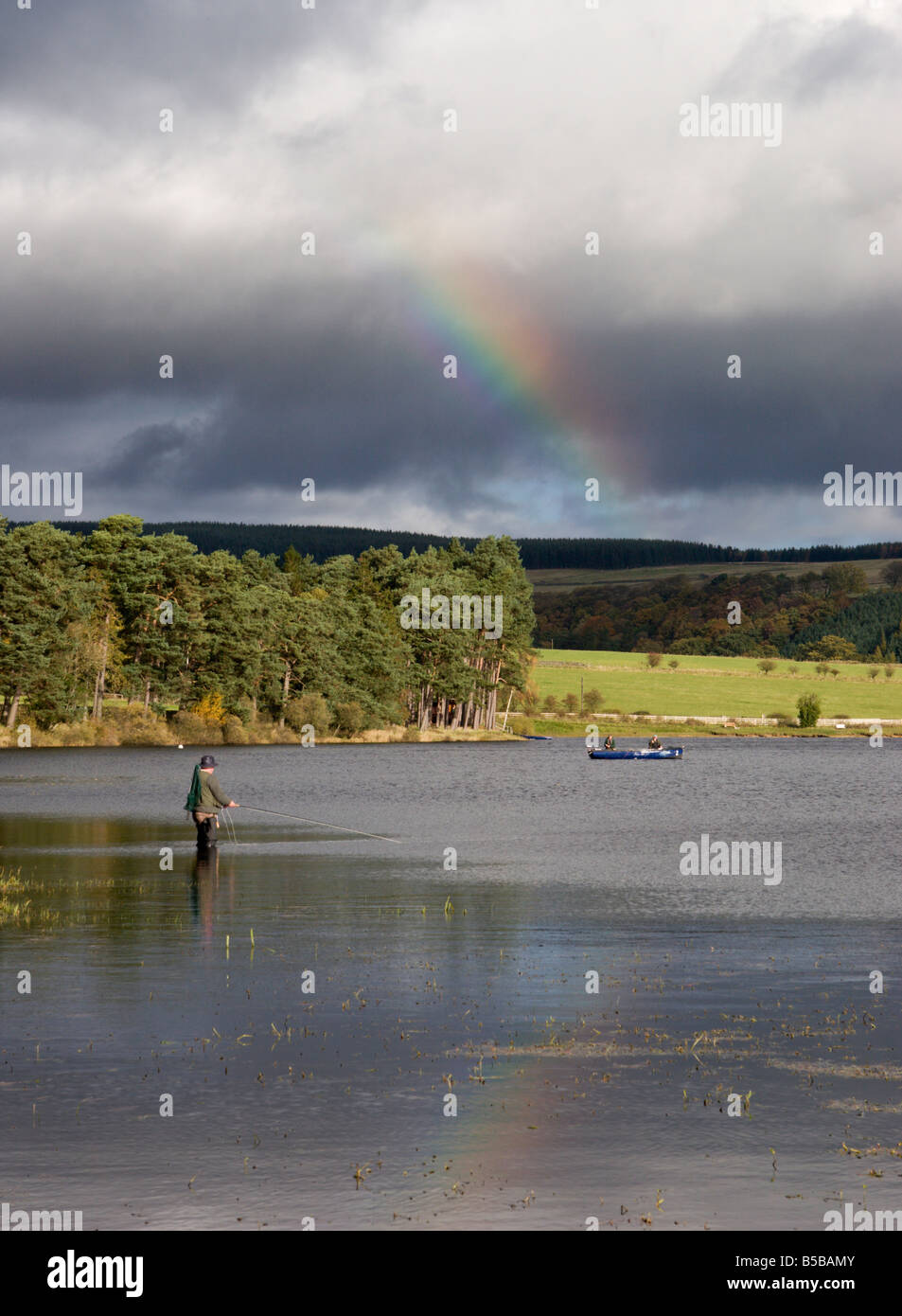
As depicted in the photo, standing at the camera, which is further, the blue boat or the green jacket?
the blue boat

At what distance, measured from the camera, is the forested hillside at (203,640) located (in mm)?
137125

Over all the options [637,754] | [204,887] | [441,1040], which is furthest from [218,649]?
[441,1040]

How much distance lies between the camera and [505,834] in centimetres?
5109

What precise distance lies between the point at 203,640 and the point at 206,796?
11362 centimetres

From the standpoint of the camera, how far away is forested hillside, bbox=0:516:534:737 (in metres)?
137

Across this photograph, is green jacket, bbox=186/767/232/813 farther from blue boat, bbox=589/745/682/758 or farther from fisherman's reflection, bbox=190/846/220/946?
blue boat, bbox=589/745/682/758

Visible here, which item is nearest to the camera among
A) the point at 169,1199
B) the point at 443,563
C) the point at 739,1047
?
the point at 169,1199

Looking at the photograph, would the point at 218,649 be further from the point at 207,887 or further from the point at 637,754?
the point at 207,887

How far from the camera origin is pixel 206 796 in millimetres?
35844

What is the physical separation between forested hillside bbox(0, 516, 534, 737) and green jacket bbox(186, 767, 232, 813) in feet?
329

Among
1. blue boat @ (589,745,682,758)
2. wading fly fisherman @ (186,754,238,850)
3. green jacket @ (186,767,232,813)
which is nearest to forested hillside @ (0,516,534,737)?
blue boat @ (589,745,682,758)
